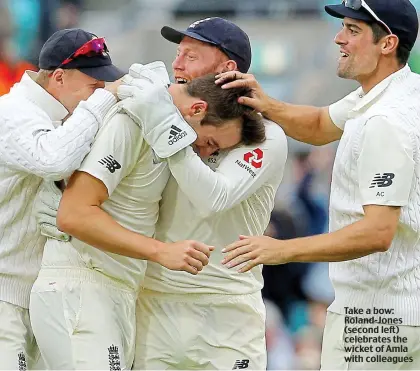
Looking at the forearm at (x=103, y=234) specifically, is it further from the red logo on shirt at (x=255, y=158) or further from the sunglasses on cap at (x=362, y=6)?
the sunglasses on cap at (x=362, y=6)

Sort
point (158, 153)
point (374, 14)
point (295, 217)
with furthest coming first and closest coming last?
point (295, 217)
point (374, 14)
point (158, 153)

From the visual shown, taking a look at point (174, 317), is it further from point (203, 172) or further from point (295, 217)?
point (295, 217)

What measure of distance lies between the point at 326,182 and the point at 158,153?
5.44 meters

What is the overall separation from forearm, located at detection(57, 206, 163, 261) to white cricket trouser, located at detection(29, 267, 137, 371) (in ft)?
0.74

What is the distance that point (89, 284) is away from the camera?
4.65m

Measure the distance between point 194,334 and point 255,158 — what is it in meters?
0.81

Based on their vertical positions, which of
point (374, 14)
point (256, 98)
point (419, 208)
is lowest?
point (419, 208)

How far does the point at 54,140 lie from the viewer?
455cm

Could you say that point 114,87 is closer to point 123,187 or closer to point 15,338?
point 123,187

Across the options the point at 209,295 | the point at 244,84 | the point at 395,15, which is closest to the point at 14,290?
the point at 209,295

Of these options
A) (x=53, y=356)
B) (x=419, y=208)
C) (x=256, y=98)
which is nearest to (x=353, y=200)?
(x=419, y=208)

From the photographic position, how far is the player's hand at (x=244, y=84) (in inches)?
187

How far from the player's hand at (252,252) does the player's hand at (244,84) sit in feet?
2.06

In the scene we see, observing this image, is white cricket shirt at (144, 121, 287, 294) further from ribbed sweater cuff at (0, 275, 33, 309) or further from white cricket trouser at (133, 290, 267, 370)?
ribbed sweater cuff at (0, 275, 33, 309)
